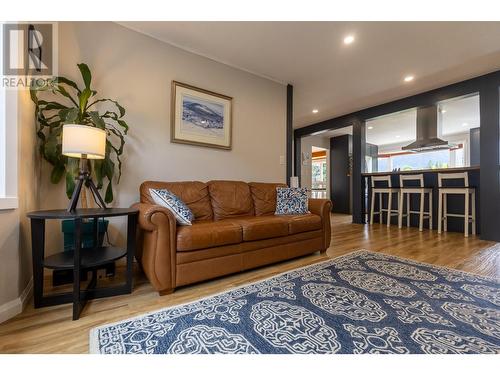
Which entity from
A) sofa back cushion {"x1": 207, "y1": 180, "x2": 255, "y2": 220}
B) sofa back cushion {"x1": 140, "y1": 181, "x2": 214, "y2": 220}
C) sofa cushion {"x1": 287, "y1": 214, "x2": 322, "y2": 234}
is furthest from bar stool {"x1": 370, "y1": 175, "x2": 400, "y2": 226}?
sofa back cushion {"x1": 140, "y1": 181, "x2": 214, "y2": 220}

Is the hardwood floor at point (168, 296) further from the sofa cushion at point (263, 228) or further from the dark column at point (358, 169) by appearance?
the dark column at point (358, 169)

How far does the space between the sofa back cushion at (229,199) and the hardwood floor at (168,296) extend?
74 cm

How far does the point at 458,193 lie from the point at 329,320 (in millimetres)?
4079

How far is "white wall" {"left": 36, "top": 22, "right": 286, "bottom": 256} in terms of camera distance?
2236mm

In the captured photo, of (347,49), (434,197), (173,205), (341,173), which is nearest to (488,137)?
(434,197)

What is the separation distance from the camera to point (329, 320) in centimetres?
134

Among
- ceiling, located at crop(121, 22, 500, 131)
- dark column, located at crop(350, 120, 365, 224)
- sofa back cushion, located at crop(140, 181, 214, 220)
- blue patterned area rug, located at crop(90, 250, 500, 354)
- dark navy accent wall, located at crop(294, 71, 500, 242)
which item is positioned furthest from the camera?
dark column, located at crop(350, 120, 365, 224)

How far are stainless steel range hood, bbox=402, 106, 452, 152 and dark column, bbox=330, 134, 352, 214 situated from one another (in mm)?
1943

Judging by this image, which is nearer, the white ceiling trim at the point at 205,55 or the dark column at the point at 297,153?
the white ceiling trim at the point at 205,55

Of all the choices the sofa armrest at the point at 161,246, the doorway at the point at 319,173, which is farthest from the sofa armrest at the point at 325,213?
the doorway at the point at 319,173

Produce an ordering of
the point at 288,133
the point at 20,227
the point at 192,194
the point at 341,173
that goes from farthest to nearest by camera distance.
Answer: the point at 341,173
the point at 288,133
the point at 192,194
the point at 20,227

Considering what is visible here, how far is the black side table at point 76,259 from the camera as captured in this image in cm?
141

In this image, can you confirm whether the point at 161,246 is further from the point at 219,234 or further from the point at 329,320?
the point at 329,320
